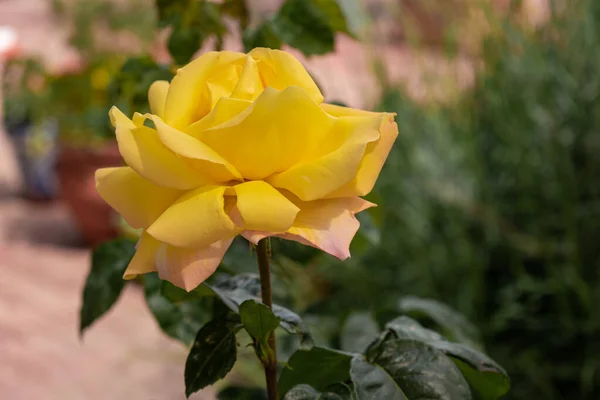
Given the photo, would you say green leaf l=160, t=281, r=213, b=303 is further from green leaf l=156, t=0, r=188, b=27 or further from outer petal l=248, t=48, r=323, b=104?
green leaf l=156, t=0, r=188, b=27

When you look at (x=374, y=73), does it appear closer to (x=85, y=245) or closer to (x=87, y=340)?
(x=87, y=340)

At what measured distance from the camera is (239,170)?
0.24m

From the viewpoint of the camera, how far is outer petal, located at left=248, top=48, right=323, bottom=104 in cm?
25

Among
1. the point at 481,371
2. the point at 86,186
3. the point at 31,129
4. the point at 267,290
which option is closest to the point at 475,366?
the point at 481,371

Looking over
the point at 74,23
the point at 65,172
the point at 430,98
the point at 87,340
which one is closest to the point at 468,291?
the point at 430,98

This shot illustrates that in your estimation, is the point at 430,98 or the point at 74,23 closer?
the point at 430,98

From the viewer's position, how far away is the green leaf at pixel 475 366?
12.1 inches

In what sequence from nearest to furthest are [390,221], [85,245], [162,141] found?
[162,141] → [390,221] → [85,245]

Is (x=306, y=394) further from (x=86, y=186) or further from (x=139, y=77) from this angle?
(x=86, y=186)

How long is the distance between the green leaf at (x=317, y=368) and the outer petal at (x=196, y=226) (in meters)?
0.09

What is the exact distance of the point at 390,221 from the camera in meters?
1.28

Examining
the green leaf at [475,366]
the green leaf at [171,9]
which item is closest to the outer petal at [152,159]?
the green leaf at [475,366]

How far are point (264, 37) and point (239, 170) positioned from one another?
0.21m

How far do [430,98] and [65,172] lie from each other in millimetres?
1007
